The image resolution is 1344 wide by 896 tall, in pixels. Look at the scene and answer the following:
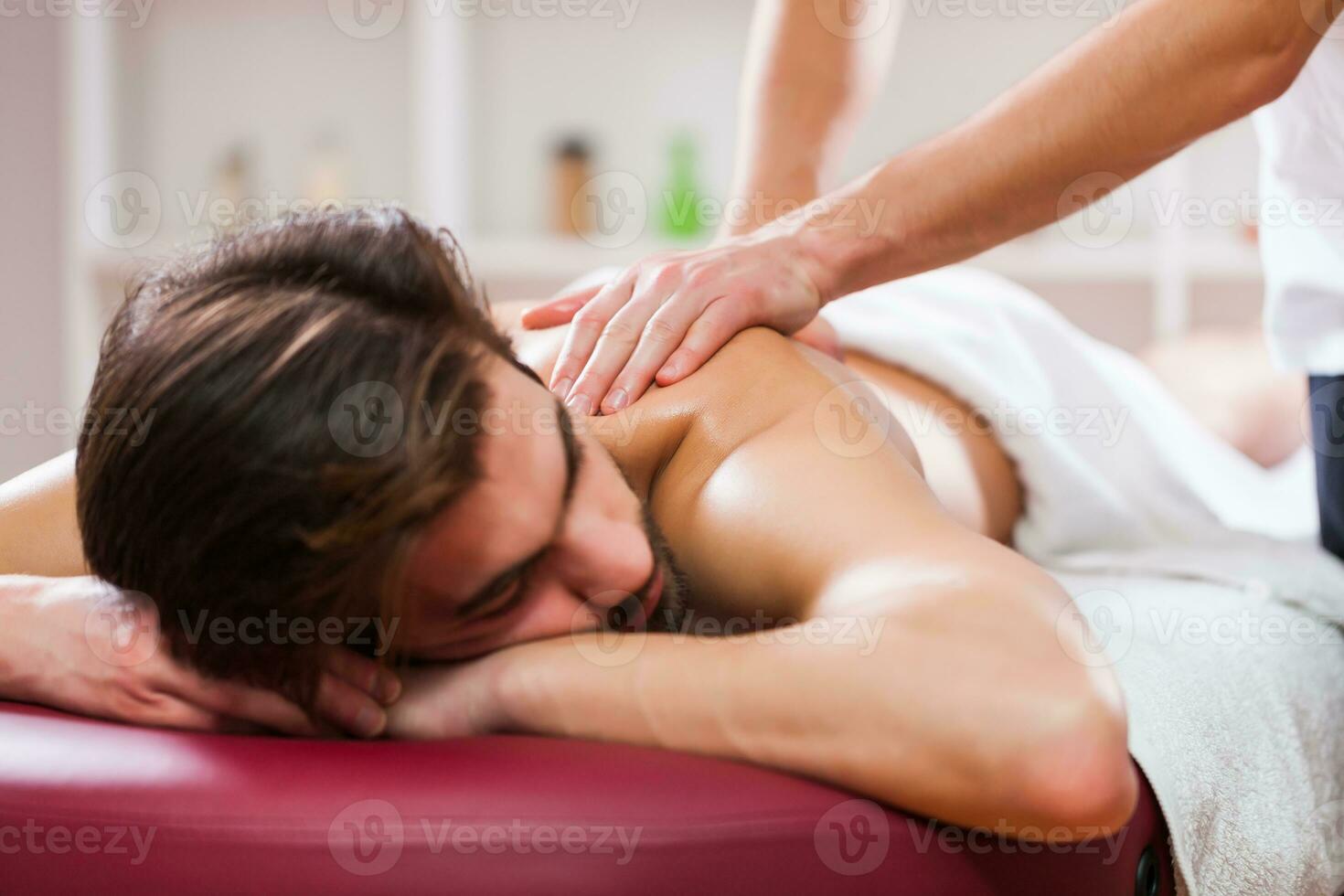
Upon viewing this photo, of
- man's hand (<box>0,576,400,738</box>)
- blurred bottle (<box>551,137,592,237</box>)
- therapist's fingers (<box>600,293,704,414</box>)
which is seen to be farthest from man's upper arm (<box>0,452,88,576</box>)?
blurred bottle (<box>551,137,592,237</box>)

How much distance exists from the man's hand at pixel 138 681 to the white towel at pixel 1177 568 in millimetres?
473

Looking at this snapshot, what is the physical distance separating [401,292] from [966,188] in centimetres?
A: 58

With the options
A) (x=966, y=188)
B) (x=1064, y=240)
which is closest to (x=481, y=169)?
(x=1064, y=240)

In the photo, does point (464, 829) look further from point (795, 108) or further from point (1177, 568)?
point (795, 108)

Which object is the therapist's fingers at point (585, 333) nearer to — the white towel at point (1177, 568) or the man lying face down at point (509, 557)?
the man lying face down at point (509, 557)

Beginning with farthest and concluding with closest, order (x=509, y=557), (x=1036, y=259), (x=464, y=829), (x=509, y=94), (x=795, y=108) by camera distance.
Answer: (x=509, y=94) → (x=1036, y=259) → (x=795, y=108) → (x=509, y=557) → (x=464, y=829)

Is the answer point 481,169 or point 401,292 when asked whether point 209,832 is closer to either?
point 401,292

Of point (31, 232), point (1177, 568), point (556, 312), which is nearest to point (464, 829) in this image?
point (556, 312)

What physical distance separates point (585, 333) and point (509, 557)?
39cm

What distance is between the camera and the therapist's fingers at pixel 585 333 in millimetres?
1120

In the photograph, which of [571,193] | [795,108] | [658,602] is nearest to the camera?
[658,602]

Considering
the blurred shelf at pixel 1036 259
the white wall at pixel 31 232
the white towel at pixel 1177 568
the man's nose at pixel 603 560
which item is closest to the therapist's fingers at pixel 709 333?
the man's nose at pixel 603 560

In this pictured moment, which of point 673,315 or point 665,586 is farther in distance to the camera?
point 673,315

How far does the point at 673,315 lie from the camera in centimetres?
→ 112
